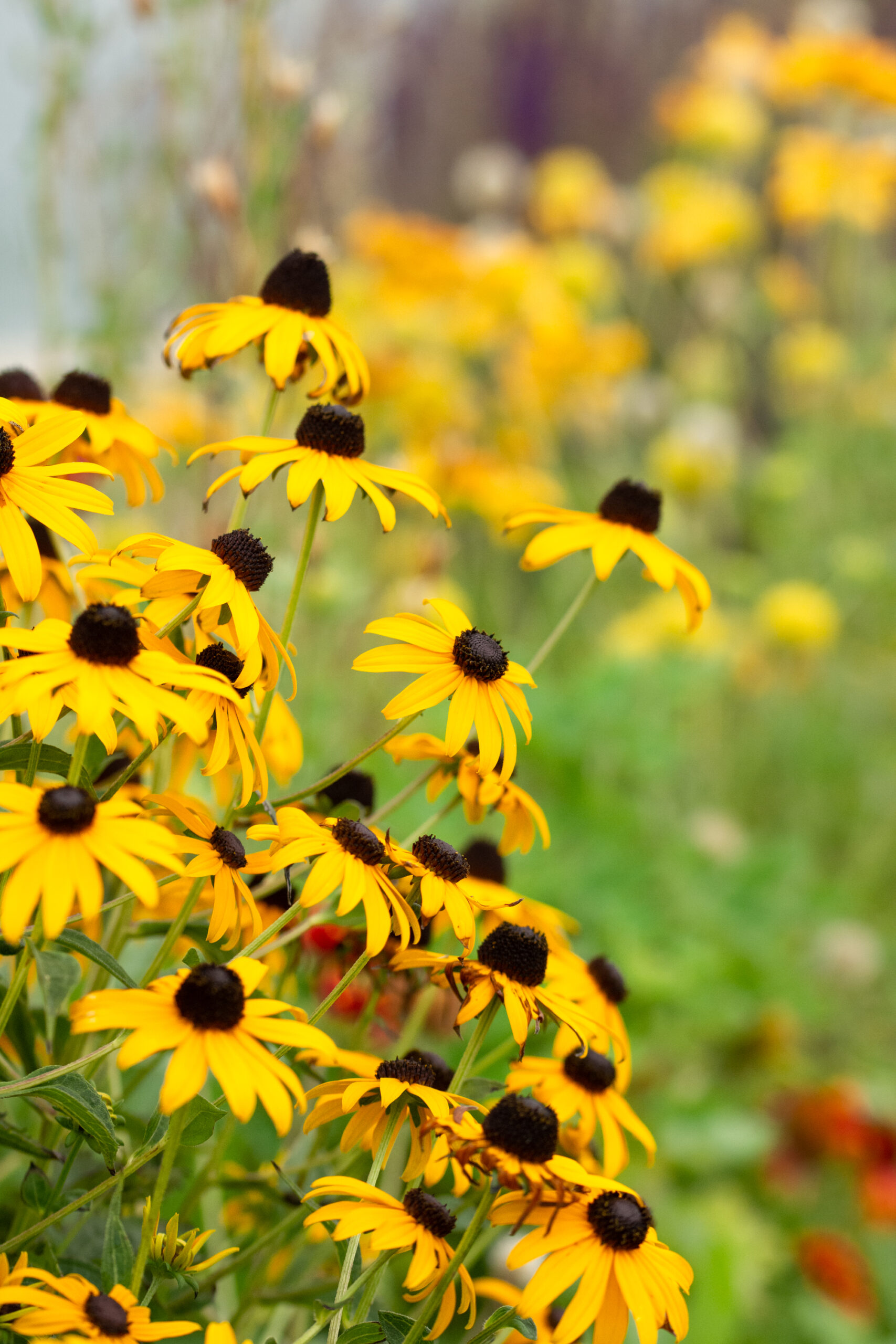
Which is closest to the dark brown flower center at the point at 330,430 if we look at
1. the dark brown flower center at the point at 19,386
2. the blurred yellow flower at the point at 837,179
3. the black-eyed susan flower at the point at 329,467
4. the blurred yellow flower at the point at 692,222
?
the black-eyed susan flower at the point at 329,467

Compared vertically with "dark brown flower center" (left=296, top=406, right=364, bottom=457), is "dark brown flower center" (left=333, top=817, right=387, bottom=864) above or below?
below

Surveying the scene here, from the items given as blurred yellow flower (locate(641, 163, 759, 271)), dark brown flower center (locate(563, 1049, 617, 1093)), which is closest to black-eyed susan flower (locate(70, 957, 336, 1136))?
dark brown flower center (locate(563, 1049, 617, 1093))

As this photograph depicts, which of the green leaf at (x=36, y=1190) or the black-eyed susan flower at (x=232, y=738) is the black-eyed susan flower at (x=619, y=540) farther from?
the green leaf at (x=36, y=1190)

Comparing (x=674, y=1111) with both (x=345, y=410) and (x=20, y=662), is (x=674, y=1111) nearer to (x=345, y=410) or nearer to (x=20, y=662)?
(x=345, y=410)

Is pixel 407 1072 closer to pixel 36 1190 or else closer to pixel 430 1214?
pixel 430 1214

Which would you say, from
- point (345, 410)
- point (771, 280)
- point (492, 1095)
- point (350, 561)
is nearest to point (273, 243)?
point (350, 561)

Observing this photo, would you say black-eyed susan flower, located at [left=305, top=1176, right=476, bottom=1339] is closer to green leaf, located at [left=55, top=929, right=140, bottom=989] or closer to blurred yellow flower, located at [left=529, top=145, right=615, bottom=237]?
green leaf, located at [left=55, top=929, right=140, bottom=989]

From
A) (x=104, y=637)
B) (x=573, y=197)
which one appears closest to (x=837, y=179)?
(x=573, y=197)
